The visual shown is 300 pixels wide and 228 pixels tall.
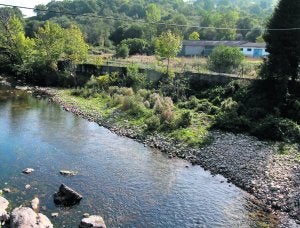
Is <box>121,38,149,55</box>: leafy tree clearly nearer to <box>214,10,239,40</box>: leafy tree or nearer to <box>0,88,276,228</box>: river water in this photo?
<box>214,10,239,40</box>: leafy tree

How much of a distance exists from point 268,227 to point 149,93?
29964 mm

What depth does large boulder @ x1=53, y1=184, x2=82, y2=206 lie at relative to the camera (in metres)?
24.1

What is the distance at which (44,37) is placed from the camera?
68312 millimetres

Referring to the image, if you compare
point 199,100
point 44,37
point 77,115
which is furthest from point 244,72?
point 44,37

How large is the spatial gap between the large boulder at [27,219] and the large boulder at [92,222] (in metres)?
1.74

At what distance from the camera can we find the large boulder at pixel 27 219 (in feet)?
66.3

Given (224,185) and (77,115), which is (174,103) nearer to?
(77,115)

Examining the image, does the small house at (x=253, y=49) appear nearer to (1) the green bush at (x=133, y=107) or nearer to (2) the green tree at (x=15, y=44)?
(2) the green tree at (x=15, y=44)

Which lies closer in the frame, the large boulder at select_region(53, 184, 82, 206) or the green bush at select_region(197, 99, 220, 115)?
the large boulder at select_region(53, 184, 82, 206)

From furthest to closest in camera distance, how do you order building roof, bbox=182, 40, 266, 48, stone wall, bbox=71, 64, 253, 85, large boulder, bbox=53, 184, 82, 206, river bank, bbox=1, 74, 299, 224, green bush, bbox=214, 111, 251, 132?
building roof, bbox=182, 40, 266, 48
stone wall, bbox=71, 64, 253, 85
green bush, bbox=214, 111, 251, 132
river bank, bbox=1, 74, 299, 224
large boulder, bbox=53, 184, 82, 206

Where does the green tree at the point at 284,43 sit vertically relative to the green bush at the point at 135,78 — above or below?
above

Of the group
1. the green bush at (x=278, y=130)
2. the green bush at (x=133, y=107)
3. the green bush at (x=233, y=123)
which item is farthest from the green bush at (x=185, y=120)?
the green bush at (x=278, y=130)

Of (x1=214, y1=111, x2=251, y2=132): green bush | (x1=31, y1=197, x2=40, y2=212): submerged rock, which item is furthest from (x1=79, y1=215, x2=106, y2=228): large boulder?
(x1=214, y1=111, x2=251, y2=132): green bush

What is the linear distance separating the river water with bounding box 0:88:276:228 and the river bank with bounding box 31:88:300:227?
1023mm
